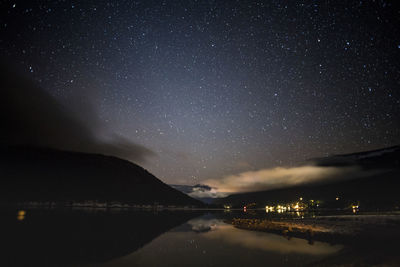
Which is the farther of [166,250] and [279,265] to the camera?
[166,250]

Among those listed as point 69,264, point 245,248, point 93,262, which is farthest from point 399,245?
point 69,264

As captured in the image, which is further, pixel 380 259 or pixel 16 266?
pixel 380 259

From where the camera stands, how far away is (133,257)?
13984 mm

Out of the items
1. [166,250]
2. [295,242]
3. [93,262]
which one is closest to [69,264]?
[93,262]

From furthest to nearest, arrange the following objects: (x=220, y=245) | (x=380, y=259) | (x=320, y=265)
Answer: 1. (x=220, y=245)
2. (x=380, y=259)
3. (x=320, y=265)

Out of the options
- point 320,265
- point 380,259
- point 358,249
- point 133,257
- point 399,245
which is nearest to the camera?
point 320,265

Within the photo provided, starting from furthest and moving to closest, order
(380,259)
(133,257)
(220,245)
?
(220,245) < (133,257) < (380,259)

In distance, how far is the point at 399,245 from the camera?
16.4 metres

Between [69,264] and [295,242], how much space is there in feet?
47.4

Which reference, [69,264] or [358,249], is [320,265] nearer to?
[358,249]

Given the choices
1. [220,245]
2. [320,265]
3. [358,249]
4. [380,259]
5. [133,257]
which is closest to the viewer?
[320,265]

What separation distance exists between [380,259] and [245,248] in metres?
7.23

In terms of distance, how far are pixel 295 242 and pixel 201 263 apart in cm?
900

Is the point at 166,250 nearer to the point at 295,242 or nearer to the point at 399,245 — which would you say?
the point at 295,242
